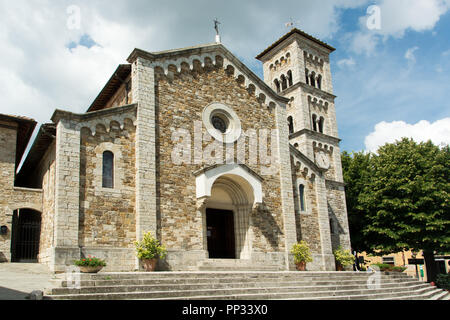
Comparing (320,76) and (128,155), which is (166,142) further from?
(320,76)

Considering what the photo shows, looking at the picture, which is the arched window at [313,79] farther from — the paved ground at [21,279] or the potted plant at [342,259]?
the paved ground at [21,279]

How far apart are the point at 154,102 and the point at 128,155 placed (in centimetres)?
285

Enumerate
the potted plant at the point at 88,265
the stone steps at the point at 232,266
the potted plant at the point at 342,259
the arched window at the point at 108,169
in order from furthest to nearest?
the potted plant at the point at 342,259 → the stone steps at the point at 232,266 → the arched window at the point at 108,169 → the potted plant at the point at 88,265

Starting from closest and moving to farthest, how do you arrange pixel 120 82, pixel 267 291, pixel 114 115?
pixel 267 291, pixel 114 115, pixel 120 82

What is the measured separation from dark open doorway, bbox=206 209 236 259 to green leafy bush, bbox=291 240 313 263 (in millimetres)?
3230

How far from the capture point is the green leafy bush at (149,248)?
15.8 m

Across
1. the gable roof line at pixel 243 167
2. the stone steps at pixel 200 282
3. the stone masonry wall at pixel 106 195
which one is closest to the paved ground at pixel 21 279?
the stone steps at pixel 200 282

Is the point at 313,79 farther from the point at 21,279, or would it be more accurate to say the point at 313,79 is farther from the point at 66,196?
the point at 21,279

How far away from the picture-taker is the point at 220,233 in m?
20.7

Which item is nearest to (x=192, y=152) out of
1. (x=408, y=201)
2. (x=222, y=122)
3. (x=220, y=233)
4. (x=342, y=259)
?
(x=222, y=122)

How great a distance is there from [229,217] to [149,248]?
5869 mm

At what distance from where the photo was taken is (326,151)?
1210 inches

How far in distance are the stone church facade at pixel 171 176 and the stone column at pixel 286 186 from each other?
2.7 inches
